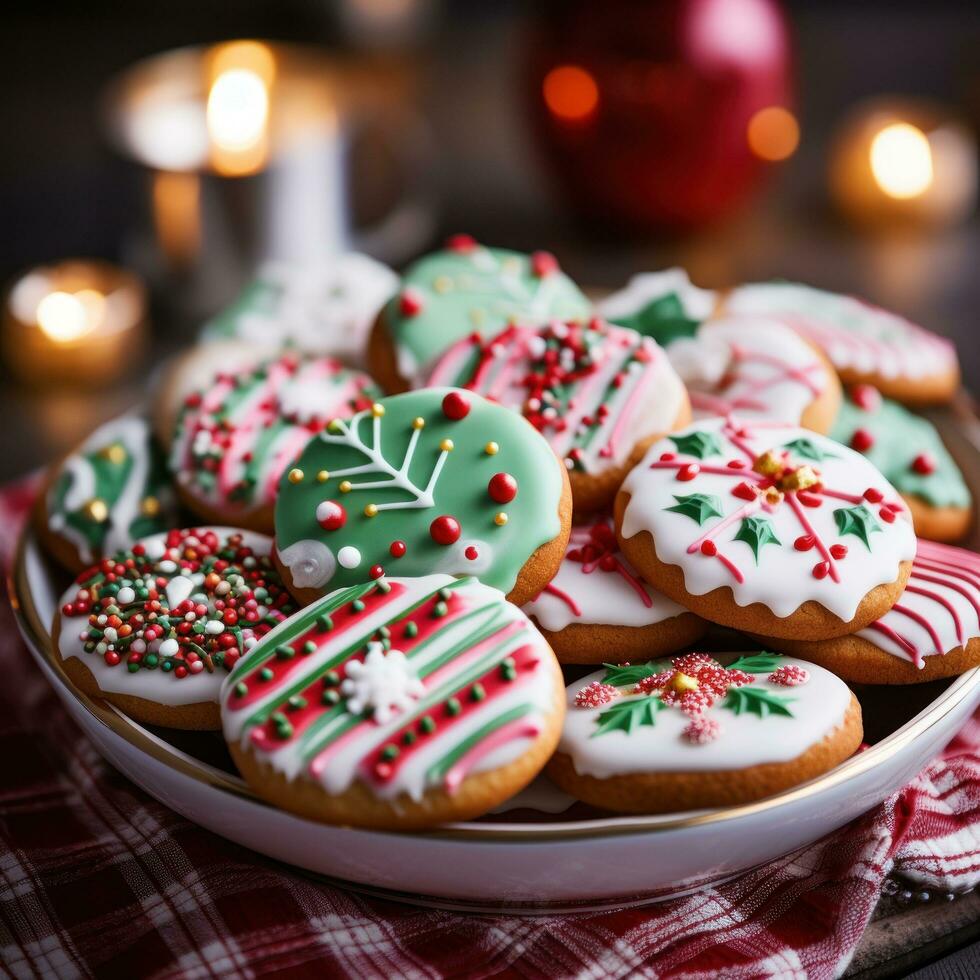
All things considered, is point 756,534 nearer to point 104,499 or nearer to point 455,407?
point 455,407

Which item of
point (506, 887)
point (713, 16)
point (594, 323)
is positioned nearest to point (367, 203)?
point (713, 16)

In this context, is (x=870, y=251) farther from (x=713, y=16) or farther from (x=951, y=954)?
(x=951, y=954)

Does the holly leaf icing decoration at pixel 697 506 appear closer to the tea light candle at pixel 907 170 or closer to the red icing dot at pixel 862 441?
the red icing dot at pixel 862 441

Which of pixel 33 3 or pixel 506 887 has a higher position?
pixel 33 3

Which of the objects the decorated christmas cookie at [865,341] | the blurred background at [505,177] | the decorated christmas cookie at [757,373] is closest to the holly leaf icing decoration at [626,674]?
the decorated christmas cookie at [757,373]

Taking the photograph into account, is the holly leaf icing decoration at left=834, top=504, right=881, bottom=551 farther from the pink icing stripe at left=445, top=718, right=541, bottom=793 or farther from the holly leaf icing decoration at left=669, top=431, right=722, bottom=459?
the pink icing stripe at left=445, top=718, right=541, bottom=793

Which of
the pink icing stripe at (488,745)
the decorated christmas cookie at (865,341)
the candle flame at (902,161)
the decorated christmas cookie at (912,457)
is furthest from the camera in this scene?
the candle flame at (902,161)
